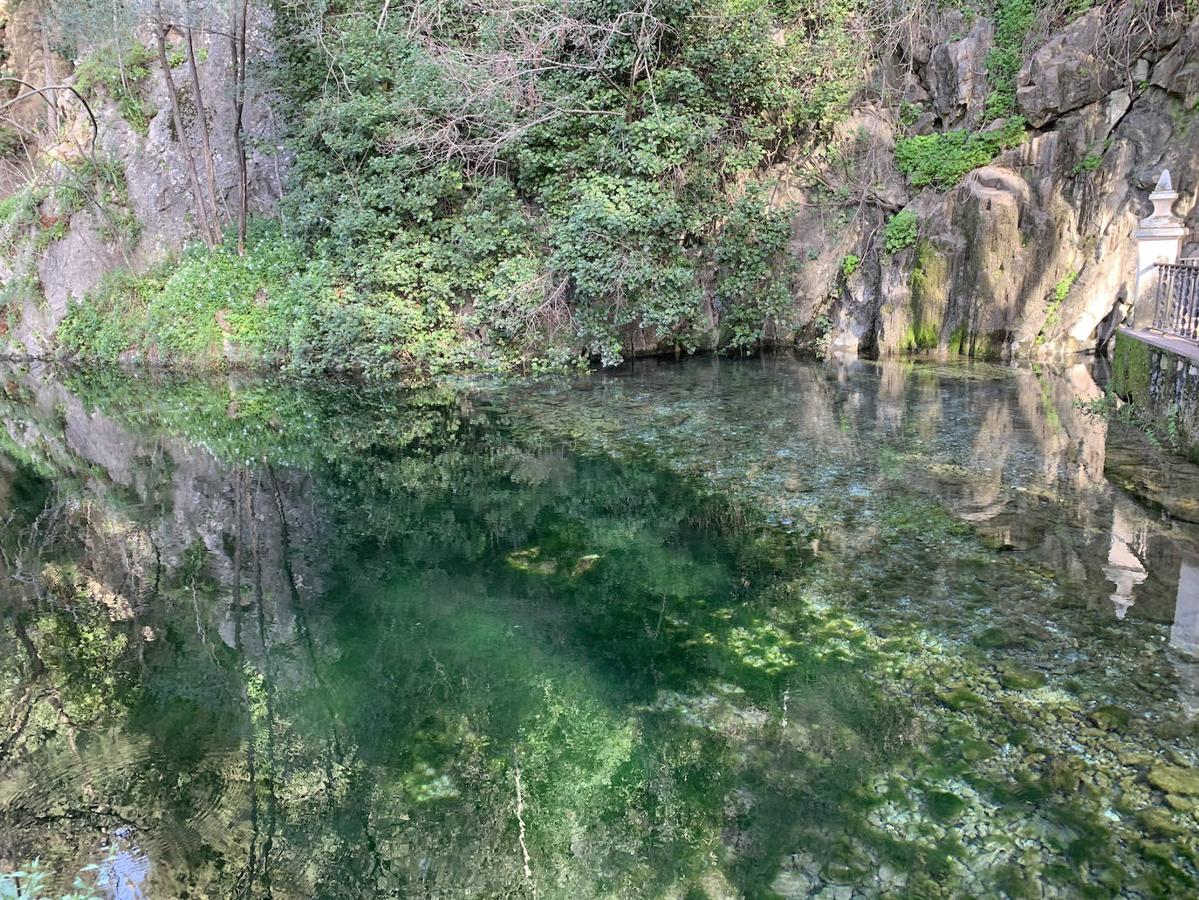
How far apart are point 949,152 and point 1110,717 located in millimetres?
13362


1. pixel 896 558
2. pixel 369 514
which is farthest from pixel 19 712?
pixel 896 558

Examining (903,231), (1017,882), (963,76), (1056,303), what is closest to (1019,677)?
(1017,882)

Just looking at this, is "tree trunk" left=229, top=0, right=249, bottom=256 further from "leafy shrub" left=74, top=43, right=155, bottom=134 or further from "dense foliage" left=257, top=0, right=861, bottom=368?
"leafy shrub" left=74, top=43, right=155, bottom=134

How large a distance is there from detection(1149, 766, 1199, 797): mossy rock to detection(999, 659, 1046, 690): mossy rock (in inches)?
27.7

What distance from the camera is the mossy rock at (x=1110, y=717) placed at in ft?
12.5

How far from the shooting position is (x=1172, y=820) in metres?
3.23

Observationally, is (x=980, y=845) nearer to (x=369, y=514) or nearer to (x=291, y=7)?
(x=369, y=514)

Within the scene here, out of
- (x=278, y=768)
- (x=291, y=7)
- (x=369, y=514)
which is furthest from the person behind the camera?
(x=291, y=7)

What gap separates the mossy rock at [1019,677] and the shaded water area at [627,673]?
0.02 m

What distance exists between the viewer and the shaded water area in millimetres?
3332

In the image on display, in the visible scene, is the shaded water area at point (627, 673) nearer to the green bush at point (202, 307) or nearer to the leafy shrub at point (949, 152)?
the leafy shrub at point (949, 152)

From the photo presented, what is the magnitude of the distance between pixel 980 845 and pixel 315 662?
3678mm

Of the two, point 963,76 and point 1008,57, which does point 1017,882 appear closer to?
point 1008,57

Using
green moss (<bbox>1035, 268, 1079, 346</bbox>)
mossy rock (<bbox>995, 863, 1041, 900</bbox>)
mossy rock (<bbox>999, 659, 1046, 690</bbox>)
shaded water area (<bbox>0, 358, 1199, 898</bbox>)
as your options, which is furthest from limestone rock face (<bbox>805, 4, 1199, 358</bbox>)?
mossy rock (<bbox>995, 863, 1041, 900</bbox>)
